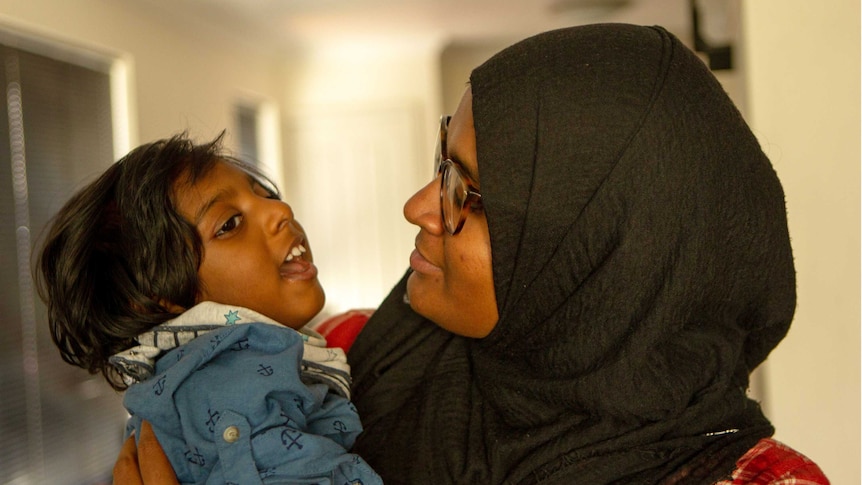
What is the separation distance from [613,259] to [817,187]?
639 mm

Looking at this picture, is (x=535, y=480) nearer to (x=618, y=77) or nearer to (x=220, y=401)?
(x=220, y=401)

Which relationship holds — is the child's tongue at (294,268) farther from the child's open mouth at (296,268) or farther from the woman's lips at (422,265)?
the woman's lips at (422,265)


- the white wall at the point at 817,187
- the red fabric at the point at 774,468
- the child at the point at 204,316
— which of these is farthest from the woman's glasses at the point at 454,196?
the white wall at the point at 817,187

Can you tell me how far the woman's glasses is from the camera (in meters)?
1.02

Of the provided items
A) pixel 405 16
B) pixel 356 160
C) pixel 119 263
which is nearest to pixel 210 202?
pixel 119 263

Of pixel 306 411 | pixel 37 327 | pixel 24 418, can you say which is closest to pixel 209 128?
pixel 37 327

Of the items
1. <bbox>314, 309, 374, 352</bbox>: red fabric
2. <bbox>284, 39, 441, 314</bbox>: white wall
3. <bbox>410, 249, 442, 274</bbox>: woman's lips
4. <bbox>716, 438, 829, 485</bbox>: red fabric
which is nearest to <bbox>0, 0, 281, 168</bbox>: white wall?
<bbox>284, 39, 441, 314</bbox>: white wall

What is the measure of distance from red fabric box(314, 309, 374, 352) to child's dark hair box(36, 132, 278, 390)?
11.5 inches

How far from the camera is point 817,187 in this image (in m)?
1.36

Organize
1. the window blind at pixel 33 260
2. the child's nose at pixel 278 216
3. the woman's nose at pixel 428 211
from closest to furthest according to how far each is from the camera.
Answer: the woman's nose at pixel 428 211, the child's nose at pixel 278 216, the window blind at pixel 33 260

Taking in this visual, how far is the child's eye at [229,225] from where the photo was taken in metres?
1.27

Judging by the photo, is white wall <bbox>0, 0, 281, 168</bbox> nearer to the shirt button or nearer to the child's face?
the child's face

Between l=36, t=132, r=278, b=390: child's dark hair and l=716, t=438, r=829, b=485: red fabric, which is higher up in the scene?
l=36, t=132, r=278, b=390: child's dark hair

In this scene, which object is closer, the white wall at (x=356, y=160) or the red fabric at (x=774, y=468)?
the red fabric at (x=774, y=468)
